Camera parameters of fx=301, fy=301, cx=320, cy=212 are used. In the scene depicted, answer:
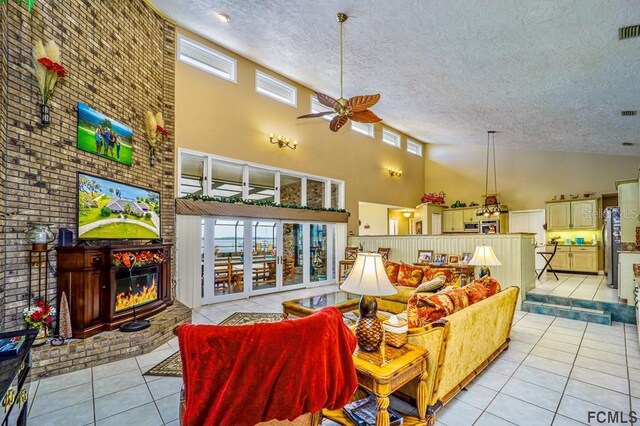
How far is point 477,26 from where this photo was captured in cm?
364

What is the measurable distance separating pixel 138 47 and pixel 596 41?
246 inches

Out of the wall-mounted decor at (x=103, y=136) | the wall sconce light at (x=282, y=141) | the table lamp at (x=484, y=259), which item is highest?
the wall sconce light at (x=282, y=141)

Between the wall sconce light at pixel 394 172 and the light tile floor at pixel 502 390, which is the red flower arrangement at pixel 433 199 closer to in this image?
the wall sconce light at pixel 394 172

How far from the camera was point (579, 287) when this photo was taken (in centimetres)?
632

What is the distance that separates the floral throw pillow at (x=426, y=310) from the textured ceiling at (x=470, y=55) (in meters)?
3.22

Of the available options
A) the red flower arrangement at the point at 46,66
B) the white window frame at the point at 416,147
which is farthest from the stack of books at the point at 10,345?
the white window frame at the point at 416,147

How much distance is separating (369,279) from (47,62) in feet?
12.9

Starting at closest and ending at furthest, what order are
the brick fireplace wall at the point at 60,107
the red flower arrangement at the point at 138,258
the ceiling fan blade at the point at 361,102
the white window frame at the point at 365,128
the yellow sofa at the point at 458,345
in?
the yellow sofa at the point at 458,345
the brick fireplace wall at the point at 60,107
the red flower arrangement at the point at 138,258
the ceiling fan blade at the point at 361,102
the white window frame at the point at 365,128

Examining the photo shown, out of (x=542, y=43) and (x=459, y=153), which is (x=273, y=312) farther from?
(x=459, y=153)

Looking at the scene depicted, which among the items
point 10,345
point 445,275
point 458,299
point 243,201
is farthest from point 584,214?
point 10,345

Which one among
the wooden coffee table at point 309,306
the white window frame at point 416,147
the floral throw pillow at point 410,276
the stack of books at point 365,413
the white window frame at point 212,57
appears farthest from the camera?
the white window frame at point 416,147

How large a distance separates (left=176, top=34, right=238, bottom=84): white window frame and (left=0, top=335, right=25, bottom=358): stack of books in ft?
18.4

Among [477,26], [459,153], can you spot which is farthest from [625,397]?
[459,153]

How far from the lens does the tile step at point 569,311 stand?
468 cm
